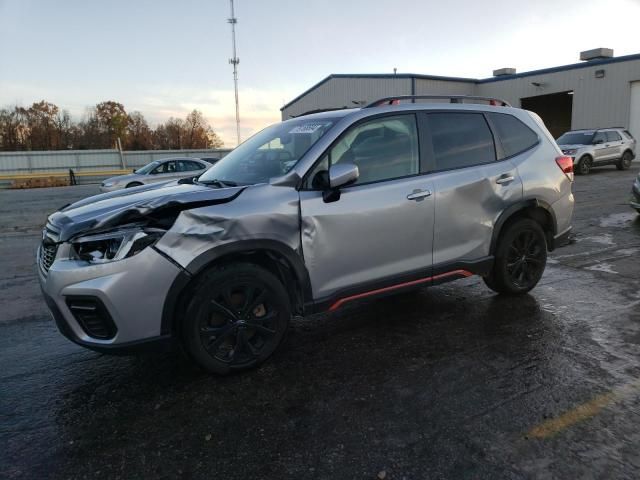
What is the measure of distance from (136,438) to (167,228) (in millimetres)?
1247

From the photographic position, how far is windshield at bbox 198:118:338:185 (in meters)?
3.74

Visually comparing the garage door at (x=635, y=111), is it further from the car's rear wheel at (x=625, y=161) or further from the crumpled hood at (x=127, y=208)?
the crumpled hood at (x=127, y=208)

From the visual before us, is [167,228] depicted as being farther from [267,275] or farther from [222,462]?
[222,462]

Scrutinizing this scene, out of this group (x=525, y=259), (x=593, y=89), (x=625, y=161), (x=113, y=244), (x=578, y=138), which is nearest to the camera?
(x=113, y=244)

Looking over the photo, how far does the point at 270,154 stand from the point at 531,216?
8.80ft

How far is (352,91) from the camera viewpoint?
33.8m

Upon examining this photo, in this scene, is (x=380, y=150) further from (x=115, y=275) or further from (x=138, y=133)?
(x=138, y=133)

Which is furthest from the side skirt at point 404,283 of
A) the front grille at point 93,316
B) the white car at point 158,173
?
the white car at point 158,173

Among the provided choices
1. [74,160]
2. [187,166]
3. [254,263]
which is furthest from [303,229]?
[74,160]

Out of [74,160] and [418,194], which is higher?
[74,160]

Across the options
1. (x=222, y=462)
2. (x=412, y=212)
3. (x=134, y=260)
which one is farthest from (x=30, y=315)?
(x=412, y=212)

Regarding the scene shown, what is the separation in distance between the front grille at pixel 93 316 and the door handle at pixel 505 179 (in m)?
3.42

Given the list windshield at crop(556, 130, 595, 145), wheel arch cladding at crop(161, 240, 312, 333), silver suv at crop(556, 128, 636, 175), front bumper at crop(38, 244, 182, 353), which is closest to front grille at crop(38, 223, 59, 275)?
front bumper at crop(38, 244, 182, 353)

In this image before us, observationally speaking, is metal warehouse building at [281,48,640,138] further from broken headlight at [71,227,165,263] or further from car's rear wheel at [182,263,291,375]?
broken headlight at [71,227,165,263]
